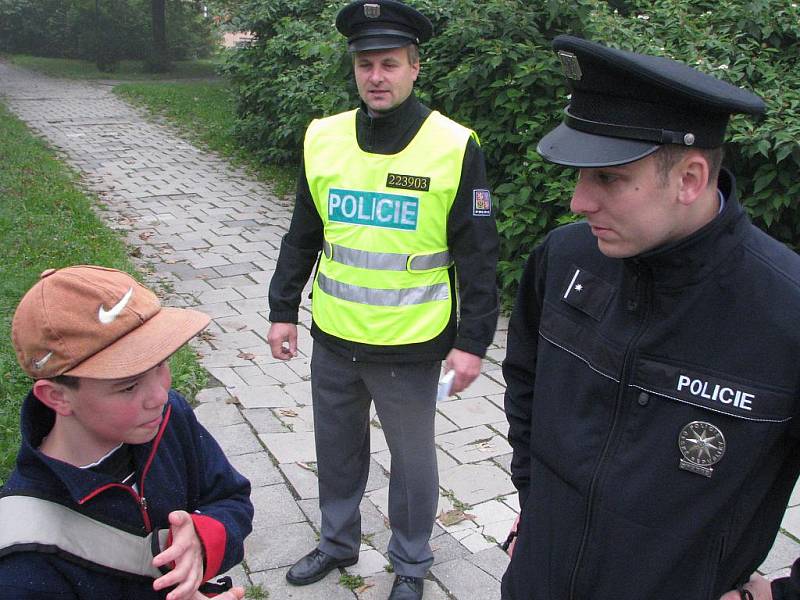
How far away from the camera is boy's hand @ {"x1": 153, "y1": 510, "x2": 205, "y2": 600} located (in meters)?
1.76

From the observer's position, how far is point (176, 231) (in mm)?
8586

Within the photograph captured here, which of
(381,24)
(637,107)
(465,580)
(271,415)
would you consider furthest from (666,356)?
(271,415)

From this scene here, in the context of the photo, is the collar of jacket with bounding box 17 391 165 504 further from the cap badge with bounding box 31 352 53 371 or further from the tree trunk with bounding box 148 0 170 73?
the tree trunk with bounding box 148 0 170 73

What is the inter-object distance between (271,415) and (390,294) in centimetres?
210

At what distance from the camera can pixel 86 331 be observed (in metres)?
1.74

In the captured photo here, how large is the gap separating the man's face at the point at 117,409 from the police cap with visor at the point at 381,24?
1517mm

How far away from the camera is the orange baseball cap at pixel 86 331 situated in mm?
1723

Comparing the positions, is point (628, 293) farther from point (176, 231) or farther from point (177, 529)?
point (176, 231)

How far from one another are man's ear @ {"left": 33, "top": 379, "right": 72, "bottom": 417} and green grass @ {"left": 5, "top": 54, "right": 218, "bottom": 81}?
22.7 m

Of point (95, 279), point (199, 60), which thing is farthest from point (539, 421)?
point (199, 60)

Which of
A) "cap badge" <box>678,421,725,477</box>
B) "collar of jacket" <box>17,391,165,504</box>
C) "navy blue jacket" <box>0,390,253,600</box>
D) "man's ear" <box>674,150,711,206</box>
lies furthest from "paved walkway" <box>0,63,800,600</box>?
"man's ear" <box>674,150,711,206</box>

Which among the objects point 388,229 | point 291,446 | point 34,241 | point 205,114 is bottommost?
point 291,446

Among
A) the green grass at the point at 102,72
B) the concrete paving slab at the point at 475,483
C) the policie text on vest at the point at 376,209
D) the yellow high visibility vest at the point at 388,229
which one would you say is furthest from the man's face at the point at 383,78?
the green grass at the point at 102,72

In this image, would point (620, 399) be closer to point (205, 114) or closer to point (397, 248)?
point (397, 248)
